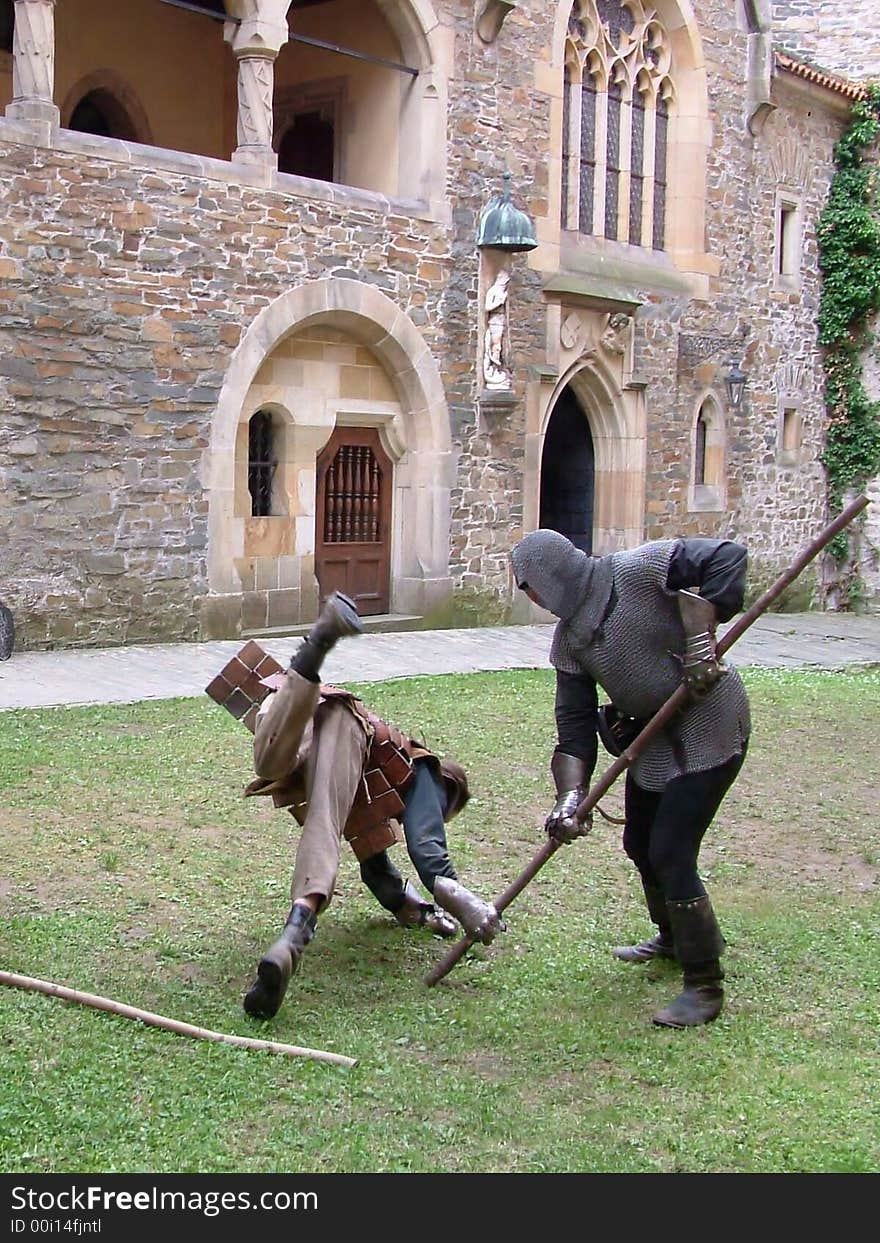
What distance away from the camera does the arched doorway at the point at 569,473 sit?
16906 mm

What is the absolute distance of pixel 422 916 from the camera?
5.04m

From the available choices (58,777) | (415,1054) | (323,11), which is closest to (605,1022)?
(415,1054)

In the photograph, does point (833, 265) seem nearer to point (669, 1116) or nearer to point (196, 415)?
point (196, 415)

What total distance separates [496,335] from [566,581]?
1039 cm

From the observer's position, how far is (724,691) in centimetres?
438

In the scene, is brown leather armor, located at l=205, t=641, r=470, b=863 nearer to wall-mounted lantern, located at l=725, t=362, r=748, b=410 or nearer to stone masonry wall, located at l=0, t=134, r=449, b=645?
stone masonry wall, located at l=0, t=134, r=449, b=645

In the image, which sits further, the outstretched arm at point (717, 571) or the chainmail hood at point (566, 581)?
the chainmail hood at point (566, 581)

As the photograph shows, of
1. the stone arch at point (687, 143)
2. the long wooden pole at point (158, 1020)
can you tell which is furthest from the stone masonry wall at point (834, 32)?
the long wooden pole at point (158, 1020)

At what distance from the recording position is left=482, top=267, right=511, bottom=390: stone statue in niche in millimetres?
14367

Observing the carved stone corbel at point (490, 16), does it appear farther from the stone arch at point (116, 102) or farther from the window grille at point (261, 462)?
the window grille at point (261, 462)

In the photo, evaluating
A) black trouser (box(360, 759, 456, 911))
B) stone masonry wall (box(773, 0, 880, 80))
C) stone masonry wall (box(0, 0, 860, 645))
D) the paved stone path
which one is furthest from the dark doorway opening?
black trouser (box(360, 759, 456, 911))

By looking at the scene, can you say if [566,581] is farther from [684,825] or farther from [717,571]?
[684,825]

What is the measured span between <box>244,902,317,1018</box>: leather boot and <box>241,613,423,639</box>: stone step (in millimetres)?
8325

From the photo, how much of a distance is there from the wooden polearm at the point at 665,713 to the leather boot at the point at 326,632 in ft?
2.86
